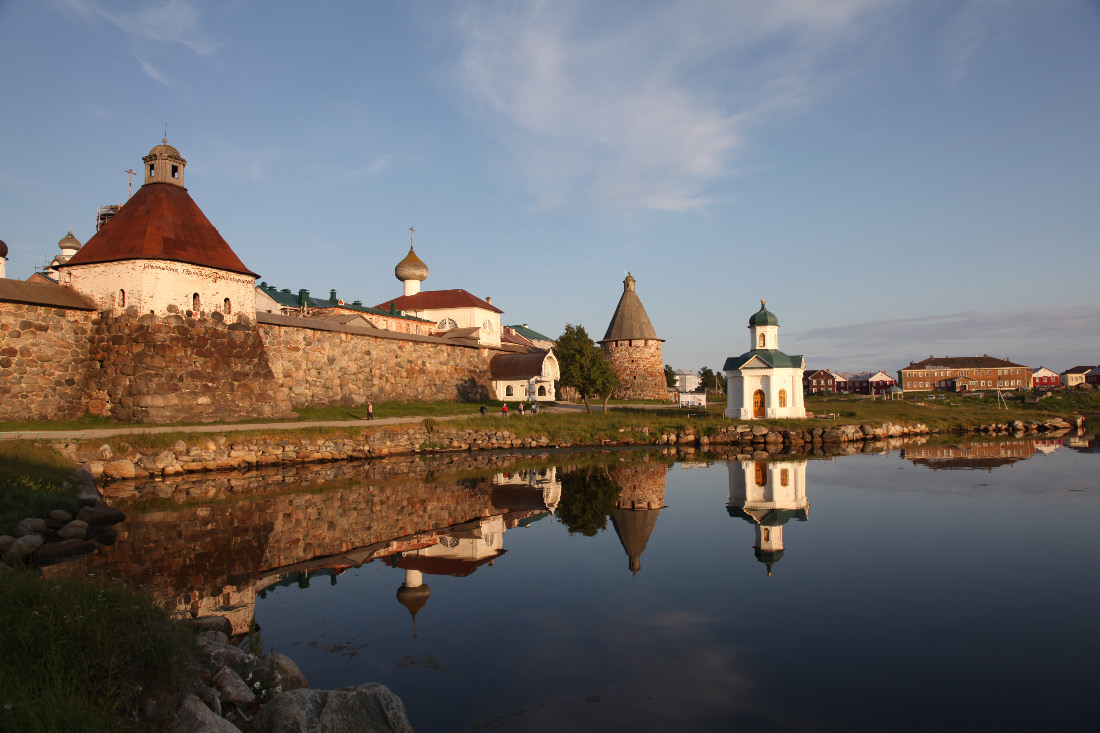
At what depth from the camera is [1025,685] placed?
18.7ft

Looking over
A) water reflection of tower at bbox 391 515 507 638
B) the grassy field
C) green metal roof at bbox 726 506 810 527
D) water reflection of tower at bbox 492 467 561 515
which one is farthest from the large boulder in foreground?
green metal roof at bbox 726 506 810 527

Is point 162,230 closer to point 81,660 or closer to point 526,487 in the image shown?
point 526,487

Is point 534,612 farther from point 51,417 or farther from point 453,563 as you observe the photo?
point 51,417

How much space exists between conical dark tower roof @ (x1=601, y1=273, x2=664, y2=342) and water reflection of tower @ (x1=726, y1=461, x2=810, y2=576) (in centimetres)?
2859

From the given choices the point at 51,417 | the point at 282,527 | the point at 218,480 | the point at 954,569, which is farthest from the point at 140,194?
the point at 954,569

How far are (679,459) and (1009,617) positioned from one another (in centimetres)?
1646

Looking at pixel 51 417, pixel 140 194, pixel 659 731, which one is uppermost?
pixel 140 194

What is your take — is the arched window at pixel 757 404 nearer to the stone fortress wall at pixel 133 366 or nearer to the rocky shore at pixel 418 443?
the rocky shore at pixel 418 443

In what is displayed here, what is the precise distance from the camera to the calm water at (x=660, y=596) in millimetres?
5496

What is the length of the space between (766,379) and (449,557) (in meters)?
24.9

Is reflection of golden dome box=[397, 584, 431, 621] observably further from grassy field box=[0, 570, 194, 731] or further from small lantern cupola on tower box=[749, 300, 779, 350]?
small lantern cupola on tower box=[749, 300, 779, 350]

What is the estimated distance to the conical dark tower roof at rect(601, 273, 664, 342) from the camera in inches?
1981

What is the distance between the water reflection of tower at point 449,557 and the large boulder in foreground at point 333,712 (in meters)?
2.91

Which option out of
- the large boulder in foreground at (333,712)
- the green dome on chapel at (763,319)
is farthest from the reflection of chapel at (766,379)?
the large boulder in foreground at (333,712)
